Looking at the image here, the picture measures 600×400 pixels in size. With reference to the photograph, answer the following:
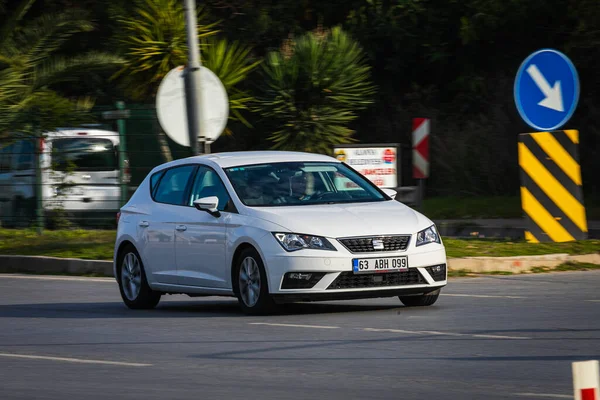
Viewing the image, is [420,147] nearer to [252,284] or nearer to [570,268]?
[570,268]

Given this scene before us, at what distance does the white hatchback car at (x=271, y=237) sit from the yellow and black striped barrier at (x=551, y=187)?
477 cm

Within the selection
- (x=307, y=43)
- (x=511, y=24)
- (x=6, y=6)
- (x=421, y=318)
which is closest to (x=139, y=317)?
(x=421, y=318)

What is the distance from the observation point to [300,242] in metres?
11.1

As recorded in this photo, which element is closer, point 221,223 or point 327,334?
point 327,334

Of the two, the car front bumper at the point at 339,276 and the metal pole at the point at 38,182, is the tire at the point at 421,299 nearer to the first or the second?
the car front bumper at the point at 339,276

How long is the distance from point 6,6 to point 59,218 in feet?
23.2

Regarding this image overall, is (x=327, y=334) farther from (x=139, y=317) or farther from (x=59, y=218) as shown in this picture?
(x=59, y=218)

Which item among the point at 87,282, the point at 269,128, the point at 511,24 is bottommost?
the point at 87,282

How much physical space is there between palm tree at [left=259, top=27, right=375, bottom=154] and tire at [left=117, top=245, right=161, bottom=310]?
524 inches

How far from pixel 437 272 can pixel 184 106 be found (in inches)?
223

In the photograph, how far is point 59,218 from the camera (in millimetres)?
22578

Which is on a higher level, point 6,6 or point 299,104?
point 6,6

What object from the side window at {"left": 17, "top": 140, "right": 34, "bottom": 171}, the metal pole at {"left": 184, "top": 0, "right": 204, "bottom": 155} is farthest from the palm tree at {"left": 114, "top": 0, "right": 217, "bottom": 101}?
the metal pole at {"left": 184, "top": 0, "right": 204, "bottom": 155}

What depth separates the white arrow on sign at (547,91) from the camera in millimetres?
16375
